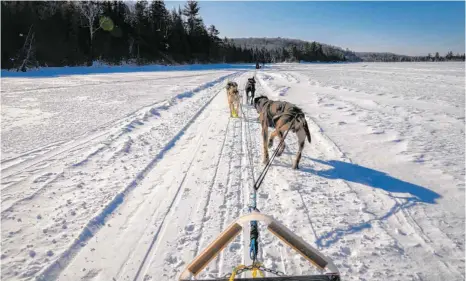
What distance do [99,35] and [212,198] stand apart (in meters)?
49.6

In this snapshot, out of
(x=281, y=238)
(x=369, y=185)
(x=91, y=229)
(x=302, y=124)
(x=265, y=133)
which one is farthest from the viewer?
(x=265, y=133)

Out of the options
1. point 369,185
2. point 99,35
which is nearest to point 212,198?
point 369,185

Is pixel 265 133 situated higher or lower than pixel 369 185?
higher

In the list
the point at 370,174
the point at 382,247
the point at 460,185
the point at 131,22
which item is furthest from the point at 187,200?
the point at 131,22

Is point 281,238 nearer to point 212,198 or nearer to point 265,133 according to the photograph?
point 212,198

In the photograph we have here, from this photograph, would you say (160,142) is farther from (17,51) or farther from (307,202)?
(17,51)

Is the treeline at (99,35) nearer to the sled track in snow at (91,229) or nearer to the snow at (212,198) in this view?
the snow at (212,198)

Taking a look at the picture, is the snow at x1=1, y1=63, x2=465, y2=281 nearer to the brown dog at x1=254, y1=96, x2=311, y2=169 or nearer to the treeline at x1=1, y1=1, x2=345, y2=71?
the brown dog at x1=254, y1=96, x2=311, y2=169

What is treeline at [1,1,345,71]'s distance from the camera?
3478 centimetres

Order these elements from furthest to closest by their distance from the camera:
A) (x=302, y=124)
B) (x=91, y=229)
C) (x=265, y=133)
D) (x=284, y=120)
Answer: (x=265, y=133), (x=284, y=120), (x=302, y=124), (x=91, y=229)

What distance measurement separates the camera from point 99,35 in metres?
46.2

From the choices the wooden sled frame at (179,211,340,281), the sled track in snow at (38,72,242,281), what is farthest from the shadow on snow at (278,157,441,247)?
the sled track in snow at (38,72,242,281)

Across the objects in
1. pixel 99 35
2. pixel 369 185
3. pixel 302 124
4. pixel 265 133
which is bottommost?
pixel 369 185

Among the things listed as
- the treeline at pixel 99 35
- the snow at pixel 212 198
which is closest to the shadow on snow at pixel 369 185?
the snow at pixel 212 198
